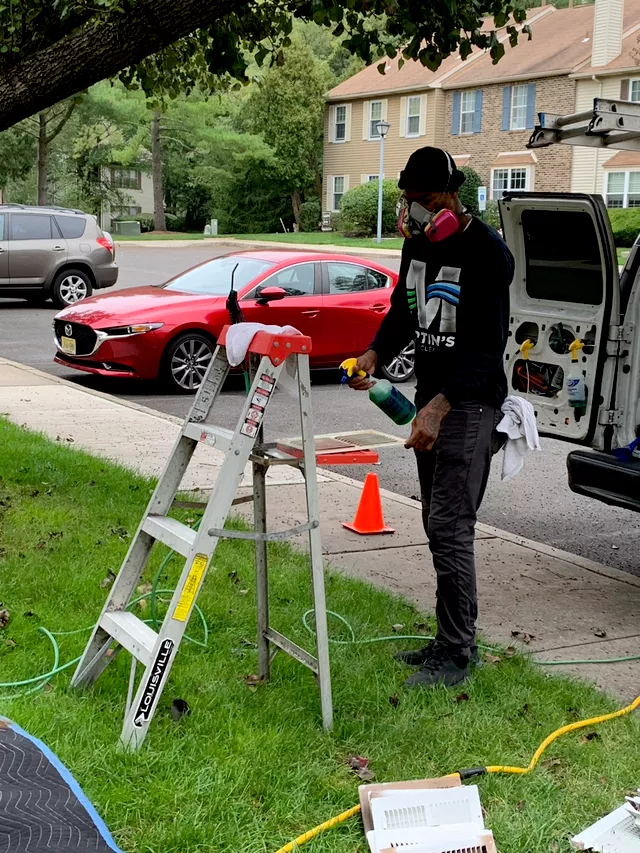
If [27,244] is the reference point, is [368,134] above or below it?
above

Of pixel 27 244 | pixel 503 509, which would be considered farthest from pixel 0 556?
pixel 27 244

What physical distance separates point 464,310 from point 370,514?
2763 millimetres

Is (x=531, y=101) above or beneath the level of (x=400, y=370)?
above

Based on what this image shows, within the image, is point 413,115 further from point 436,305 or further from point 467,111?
point 436,305

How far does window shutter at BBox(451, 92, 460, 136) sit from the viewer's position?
4388 cm

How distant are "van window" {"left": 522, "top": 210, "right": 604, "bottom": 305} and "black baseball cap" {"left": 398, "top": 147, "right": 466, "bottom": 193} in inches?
62.0

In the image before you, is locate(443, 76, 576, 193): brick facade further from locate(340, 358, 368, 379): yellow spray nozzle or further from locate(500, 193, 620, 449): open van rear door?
locate(340, 358, 368, 379): yellow spray nozzle

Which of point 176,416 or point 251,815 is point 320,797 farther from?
point 176,416

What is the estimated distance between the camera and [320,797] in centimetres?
345

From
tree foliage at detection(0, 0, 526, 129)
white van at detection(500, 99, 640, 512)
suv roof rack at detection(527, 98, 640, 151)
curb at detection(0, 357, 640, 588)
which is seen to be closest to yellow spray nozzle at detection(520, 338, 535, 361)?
white van at detection(500, 99, 640, 512)

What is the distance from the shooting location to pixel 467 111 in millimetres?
43500

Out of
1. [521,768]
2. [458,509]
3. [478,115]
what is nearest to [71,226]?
[458,509]

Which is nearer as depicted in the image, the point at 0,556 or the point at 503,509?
the point at 0,556

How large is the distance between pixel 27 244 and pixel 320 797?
17580mm
